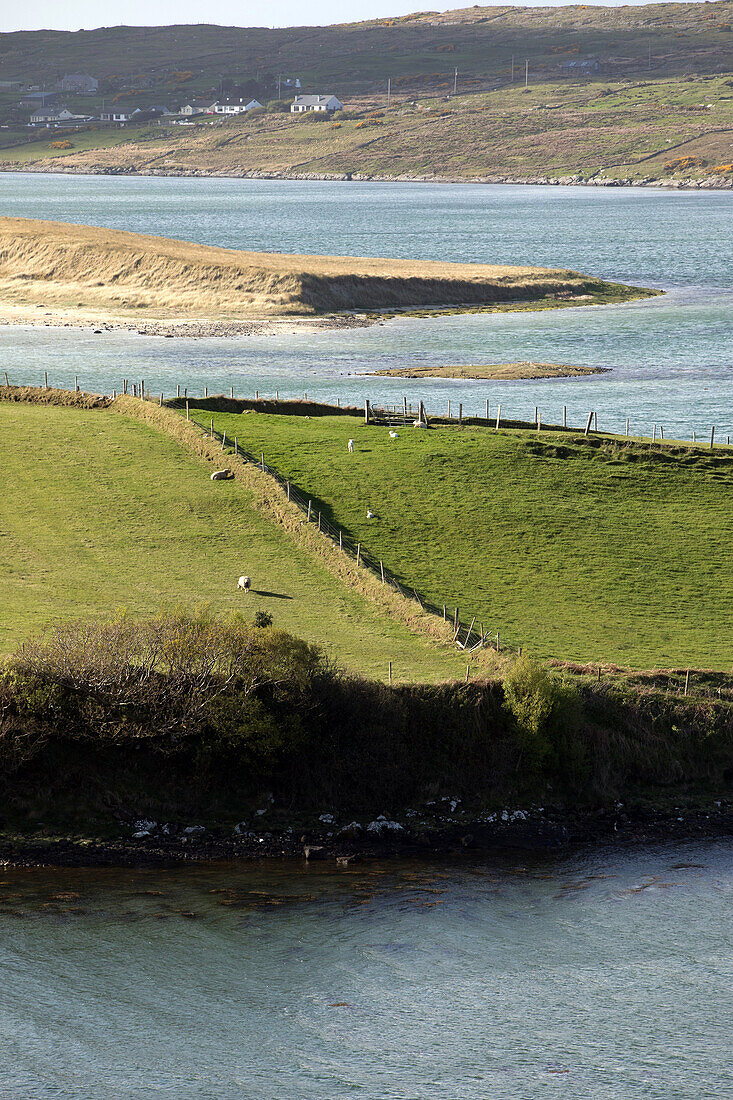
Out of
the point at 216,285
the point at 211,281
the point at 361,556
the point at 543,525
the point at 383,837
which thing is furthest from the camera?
the point at 211,281

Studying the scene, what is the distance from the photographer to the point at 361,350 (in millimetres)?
115375

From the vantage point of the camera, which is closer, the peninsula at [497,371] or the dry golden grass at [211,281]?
the peninsula at [497,371]

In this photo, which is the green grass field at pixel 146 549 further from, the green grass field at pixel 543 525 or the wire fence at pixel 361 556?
the green grass field at pixel 543 525

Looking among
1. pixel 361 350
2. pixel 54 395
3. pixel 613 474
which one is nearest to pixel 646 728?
pixel 613 474

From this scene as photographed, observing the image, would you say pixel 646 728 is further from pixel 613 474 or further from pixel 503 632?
pixel 613 474

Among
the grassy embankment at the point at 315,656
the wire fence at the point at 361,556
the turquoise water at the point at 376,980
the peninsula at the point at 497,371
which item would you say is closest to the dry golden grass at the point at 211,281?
the peninsula at the point at 497,371

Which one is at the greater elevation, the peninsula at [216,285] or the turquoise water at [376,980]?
the peninsula at [216,285]

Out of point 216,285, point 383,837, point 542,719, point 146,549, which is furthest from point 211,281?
point 383,837

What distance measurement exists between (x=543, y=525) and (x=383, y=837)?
25.2m

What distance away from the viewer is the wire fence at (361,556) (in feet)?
142

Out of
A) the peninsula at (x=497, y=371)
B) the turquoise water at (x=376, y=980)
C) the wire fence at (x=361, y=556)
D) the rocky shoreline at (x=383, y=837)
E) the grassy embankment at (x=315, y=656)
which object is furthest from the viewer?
the peninsula at (x=497, y=371)

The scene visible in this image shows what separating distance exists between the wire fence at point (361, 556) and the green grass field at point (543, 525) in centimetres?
67

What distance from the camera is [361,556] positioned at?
51.9m

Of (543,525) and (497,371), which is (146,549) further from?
(497,371)
